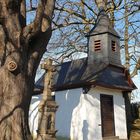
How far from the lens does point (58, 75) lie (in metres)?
22.0

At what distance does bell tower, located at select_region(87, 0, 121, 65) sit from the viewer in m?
20.9

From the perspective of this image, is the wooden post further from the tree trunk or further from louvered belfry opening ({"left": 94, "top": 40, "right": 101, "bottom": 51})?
louvered belfry opening ({"left": 94, "top": 40, "right": 101, "bottom": 51})

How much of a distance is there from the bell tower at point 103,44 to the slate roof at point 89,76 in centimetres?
49

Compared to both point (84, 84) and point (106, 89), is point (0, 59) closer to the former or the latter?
point (84, 84)

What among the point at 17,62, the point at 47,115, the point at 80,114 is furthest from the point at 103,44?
the point at 17,62

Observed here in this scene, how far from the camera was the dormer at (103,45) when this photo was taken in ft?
68.4

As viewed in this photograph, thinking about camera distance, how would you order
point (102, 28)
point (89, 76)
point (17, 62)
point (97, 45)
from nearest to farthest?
point (17, 62) → point (89, 76) → point (97, 45) → point (102, 28)

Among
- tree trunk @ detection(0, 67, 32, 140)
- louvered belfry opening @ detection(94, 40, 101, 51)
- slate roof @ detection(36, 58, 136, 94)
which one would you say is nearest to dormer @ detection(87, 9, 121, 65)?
louvered belfry opening @ detection(94, 40, 101, 51)

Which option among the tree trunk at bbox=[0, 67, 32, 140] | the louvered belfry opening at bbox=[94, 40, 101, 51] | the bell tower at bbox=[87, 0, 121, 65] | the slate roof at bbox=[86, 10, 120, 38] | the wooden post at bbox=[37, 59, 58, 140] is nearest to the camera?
the tree trunk at bbox=[0, 67, 32, 140]

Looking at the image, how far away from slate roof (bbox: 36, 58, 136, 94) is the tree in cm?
818

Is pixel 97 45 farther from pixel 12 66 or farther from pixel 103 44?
pixel 12 66

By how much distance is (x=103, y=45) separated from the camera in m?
21.0

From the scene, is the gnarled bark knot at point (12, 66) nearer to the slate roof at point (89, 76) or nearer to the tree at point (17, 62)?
the tree at point (17, 62)

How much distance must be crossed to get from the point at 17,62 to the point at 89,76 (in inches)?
401
